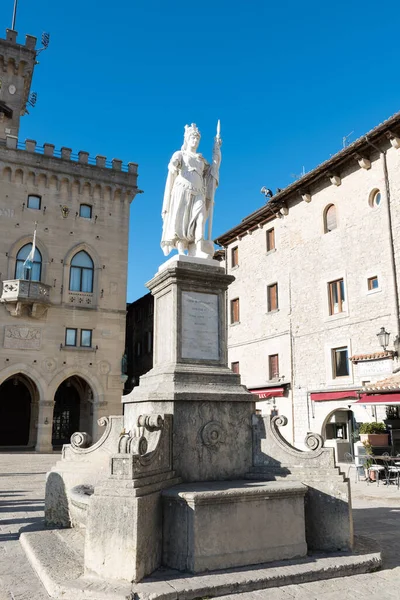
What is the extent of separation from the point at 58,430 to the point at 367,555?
88.5ft

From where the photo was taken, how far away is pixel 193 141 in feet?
25.6

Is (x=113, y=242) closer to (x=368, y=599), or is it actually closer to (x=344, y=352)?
(x=344, y=352)

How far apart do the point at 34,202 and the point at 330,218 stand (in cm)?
1609

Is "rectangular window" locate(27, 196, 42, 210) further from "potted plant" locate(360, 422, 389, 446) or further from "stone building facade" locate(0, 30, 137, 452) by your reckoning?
"potted plant" locate(360, 422, 389, 446)

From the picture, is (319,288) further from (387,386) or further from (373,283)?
(387,386)

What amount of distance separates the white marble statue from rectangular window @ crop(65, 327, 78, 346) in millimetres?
20265

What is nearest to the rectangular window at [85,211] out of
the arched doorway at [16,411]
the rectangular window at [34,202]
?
the rectangular window at [34,202]

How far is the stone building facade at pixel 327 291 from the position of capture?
18500mm

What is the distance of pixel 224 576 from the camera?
14.9 feet

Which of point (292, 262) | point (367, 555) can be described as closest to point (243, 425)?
point (367, 555)

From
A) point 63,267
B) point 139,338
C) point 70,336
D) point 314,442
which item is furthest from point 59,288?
point 314,442

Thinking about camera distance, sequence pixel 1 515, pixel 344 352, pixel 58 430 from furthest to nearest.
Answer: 1. pixel 58 430
2. pixel 344 352
3. pixel 1 515

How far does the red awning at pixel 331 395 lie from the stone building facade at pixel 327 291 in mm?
54

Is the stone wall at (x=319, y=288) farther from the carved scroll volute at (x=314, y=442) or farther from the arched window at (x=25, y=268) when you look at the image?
the carved scroll volute at (x=314, y=442)
